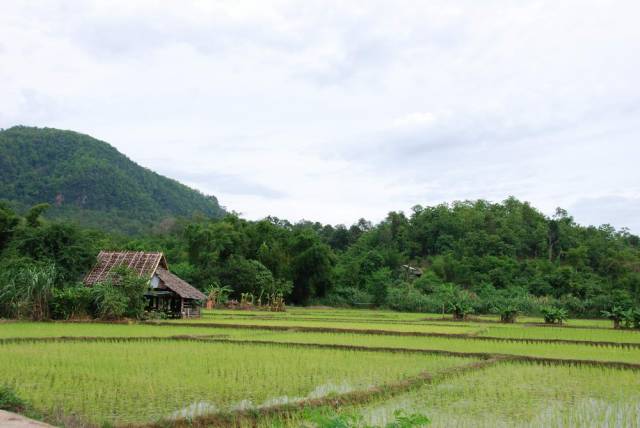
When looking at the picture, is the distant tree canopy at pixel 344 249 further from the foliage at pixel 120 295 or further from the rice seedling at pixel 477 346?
the rice seedling at pixel 477 346

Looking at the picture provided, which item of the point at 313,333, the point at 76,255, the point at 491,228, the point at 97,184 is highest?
the point at 97,184

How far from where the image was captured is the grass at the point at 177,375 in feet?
24.0

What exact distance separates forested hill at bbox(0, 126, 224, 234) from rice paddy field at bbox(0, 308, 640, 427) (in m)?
49.7

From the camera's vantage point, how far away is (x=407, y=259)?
54219 millimetres

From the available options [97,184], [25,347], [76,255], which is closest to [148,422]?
[25,347]

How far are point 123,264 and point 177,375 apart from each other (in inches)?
702

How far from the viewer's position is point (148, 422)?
6.27m

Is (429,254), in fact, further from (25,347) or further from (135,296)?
(25,347)

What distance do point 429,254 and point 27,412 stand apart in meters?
50.8

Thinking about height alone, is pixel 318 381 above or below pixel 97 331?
above

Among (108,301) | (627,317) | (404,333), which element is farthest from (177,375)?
(627,317)

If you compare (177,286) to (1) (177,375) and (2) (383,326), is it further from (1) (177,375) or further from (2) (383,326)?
(1) (177,375)

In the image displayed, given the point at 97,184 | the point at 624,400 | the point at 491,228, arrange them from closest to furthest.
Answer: the point at 624,400
the point at 491,228
the point at 97,184

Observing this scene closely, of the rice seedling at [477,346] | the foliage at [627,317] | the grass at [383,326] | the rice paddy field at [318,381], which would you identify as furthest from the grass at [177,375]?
the foliage at [627,317]
